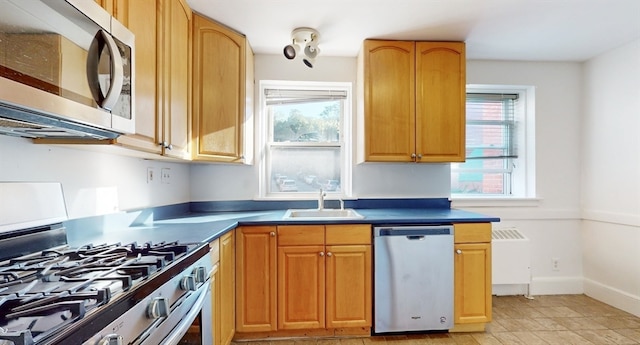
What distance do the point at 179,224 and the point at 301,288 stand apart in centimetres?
90

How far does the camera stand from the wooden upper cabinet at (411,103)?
2543 mm

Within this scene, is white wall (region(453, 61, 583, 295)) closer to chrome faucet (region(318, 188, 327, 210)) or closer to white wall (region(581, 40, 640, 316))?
white wall (region(581, 40, 640, 316))

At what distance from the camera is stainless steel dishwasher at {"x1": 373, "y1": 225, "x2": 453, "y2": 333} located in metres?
2.22

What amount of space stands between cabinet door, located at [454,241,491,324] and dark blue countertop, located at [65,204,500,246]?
21 centimetres

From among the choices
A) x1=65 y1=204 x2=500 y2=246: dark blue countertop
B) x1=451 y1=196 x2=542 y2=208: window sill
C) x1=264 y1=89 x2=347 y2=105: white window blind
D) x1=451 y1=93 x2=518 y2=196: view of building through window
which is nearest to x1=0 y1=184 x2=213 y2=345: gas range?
x1=65 y1=204 x2=500 y2=246: dark blue countertop

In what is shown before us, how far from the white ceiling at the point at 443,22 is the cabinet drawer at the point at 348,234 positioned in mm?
1442

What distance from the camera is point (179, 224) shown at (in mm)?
2008

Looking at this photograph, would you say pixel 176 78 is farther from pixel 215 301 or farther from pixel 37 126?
pixel 215 301

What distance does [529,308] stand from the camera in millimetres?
2742

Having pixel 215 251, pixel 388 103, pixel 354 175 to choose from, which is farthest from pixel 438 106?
pixel 215 251

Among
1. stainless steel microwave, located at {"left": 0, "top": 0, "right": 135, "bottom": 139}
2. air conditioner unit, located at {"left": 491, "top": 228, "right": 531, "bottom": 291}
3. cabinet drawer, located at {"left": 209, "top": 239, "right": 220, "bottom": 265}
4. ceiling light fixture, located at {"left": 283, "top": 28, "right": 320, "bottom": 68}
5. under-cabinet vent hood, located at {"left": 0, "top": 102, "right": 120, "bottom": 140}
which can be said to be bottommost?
air conditioner unit, located at {"left": 491, "top": 228, "right": 531, "bottom": 291}

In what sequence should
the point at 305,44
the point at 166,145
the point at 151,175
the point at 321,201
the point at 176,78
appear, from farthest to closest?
the point at 321,201 < the point at 305,44 < the point at 151,175 < the point at 176,78 < the point at 166,145

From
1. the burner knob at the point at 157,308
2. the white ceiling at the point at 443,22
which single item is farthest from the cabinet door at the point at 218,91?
the burner knob at the point at 157,308

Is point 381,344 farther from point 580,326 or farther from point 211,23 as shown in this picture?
point 211,23
